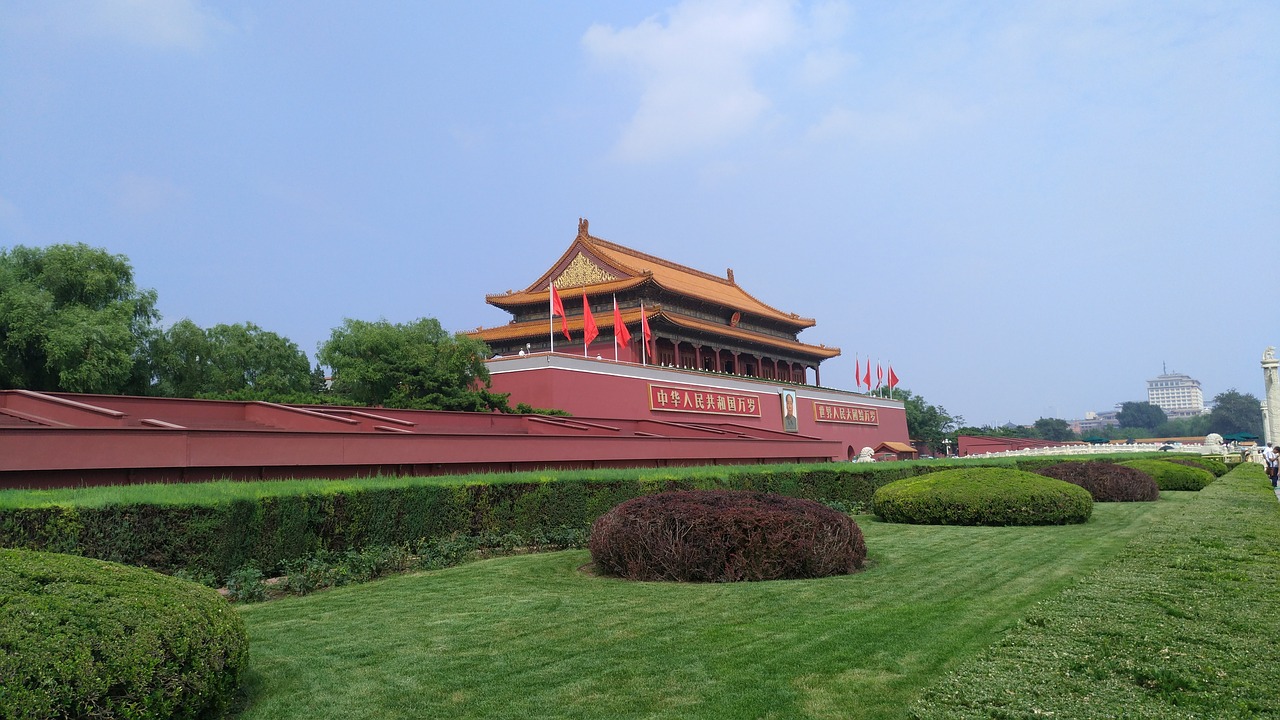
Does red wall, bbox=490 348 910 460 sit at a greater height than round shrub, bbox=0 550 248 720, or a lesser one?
greater

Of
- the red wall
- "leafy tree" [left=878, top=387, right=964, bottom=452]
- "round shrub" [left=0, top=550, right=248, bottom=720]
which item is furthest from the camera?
"leafy tree" [left=878, top=387, right=964, bottom=452]

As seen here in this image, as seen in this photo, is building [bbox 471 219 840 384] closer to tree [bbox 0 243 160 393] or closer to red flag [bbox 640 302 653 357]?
red flag [bbox 640 302 653 357]

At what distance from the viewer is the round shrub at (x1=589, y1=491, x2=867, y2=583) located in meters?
7.64

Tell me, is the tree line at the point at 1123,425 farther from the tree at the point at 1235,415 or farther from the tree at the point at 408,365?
the tree at the point at 408,365

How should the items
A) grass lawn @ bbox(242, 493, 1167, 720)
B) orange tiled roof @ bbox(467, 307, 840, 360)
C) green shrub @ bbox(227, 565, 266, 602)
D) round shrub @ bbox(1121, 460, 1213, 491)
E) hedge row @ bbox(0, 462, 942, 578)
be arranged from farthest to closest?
orange tiled roof @ bbox(467, 307, 840, 360) < round shrub @ bbox(1121, 460, 1213, 491) < green shrub @ bbox(227, 565, 266, 602) < hedge row @ bbox(0, 462, 942, 578) < grass lawn @ bbox(242, 493, 1167, 720)

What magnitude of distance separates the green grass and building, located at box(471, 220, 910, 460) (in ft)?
69.9

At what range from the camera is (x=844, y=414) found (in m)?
43.6

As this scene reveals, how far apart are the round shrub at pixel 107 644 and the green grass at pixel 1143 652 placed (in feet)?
10.3

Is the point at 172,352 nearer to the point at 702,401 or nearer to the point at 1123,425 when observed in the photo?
the point at 702,401

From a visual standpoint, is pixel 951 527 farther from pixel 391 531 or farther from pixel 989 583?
pixel 391 531

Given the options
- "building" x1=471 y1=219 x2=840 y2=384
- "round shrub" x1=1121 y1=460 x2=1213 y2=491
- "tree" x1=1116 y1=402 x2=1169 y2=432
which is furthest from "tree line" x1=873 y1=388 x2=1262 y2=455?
"round shrub" x1=1121 y1=460 x2=1213 y2=491

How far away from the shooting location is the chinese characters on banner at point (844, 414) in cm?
4156

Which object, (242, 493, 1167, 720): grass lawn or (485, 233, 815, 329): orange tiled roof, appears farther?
(485, 233, 815, 329): orange tiled roof

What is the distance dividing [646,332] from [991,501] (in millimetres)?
20954
